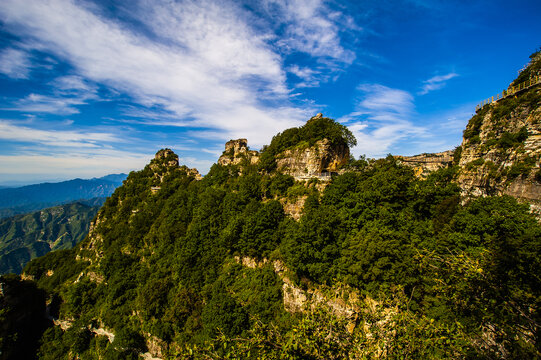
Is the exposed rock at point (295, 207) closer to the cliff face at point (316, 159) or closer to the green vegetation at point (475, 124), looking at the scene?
the cliff face at point (316, 159)

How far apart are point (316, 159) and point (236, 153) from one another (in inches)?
1050

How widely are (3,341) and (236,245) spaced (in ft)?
144

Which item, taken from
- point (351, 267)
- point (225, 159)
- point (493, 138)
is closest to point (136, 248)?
point (225, 159)

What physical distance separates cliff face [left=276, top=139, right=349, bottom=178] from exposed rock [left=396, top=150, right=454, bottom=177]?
19.1m

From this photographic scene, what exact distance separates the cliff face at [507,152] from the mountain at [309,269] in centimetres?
33

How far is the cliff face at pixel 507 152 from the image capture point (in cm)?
2050

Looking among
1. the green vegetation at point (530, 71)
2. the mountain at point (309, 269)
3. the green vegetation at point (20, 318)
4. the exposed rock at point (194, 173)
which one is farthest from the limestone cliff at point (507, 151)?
the green vegetation at point (20, 318)

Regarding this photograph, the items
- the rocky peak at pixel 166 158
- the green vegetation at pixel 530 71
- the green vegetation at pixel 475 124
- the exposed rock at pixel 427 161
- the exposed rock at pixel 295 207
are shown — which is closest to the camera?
the green vegetation at pixel 530 71

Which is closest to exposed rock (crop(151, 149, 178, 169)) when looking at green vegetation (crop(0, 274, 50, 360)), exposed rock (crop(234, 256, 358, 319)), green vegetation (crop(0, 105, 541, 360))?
green vegetation (crop(0, 105, 541, 360))

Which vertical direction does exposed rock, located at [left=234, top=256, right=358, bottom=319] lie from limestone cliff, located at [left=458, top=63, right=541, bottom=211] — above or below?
below

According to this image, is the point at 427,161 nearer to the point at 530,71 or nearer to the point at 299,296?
the point at 530,71

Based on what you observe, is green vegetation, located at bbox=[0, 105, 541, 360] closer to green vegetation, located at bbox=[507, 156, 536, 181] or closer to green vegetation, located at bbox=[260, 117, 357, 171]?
green vegetation, located at bbox=[260, 117, 357, 171]

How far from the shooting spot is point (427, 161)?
4912cm

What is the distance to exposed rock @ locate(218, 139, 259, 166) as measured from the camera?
5153 cm
